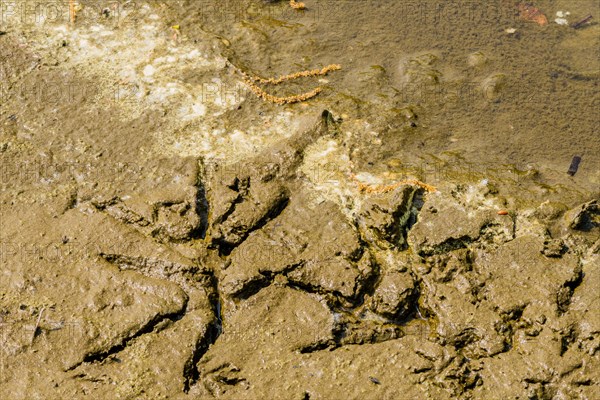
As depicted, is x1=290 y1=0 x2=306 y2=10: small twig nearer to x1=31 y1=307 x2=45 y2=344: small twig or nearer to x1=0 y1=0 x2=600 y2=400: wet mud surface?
x1=0 y1=0 x2=600 y2=400: wet mud surface

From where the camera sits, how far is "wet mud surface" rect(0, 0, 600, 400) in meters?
3.16

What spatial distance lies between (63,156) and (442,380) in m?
2.80

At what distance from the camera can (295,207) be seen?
372 centimetres

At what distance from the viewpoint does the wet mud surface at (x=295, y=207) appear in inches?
124

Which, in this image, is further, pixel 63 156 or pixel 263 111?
pixel 263 111

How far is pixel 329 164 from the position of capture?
3988mm

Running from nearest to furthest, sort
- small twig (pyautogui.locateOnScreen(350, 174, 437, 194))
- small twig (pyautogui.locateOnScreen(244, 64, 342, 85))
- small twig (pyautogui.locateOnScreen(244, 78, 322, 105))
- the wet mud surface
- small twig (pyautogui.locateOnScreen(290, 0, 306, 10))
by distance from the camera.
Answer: the wet mud surface, small twig (pyautogui.locateOnScreen(350, 174, 437, 194)), small twig (pyautogui.locateOnScreen(244, 78, 322, 105)), small twig (pyautogui.locateOnScreen(244, 64, 342, 85)), small twig (pyautogui.locateOnScreen(290, 0, 306, 10))

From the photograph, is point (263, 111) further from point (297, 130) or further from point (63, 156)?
point (63, 156)

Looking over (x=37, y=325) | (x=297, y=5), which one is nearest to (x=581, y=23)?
(x=297, y=5)

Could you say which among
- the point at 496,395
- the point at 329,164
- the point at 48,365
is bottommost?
the point at 496,395

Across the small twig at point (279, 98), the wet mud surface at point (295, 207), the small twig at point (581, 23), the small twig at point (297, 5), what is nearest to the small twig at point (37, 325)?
the wet mud surface at point (295, 207)

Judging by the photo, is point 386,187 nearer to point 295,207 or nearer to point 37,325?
point 295,207

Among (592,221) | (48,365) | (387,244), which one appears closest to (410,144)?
(387,244)

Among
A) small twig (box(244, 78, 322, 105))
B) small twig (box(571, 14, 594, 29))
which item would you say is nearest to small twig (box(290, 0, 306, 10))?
small twig (box(244, 78, 322, 105))
